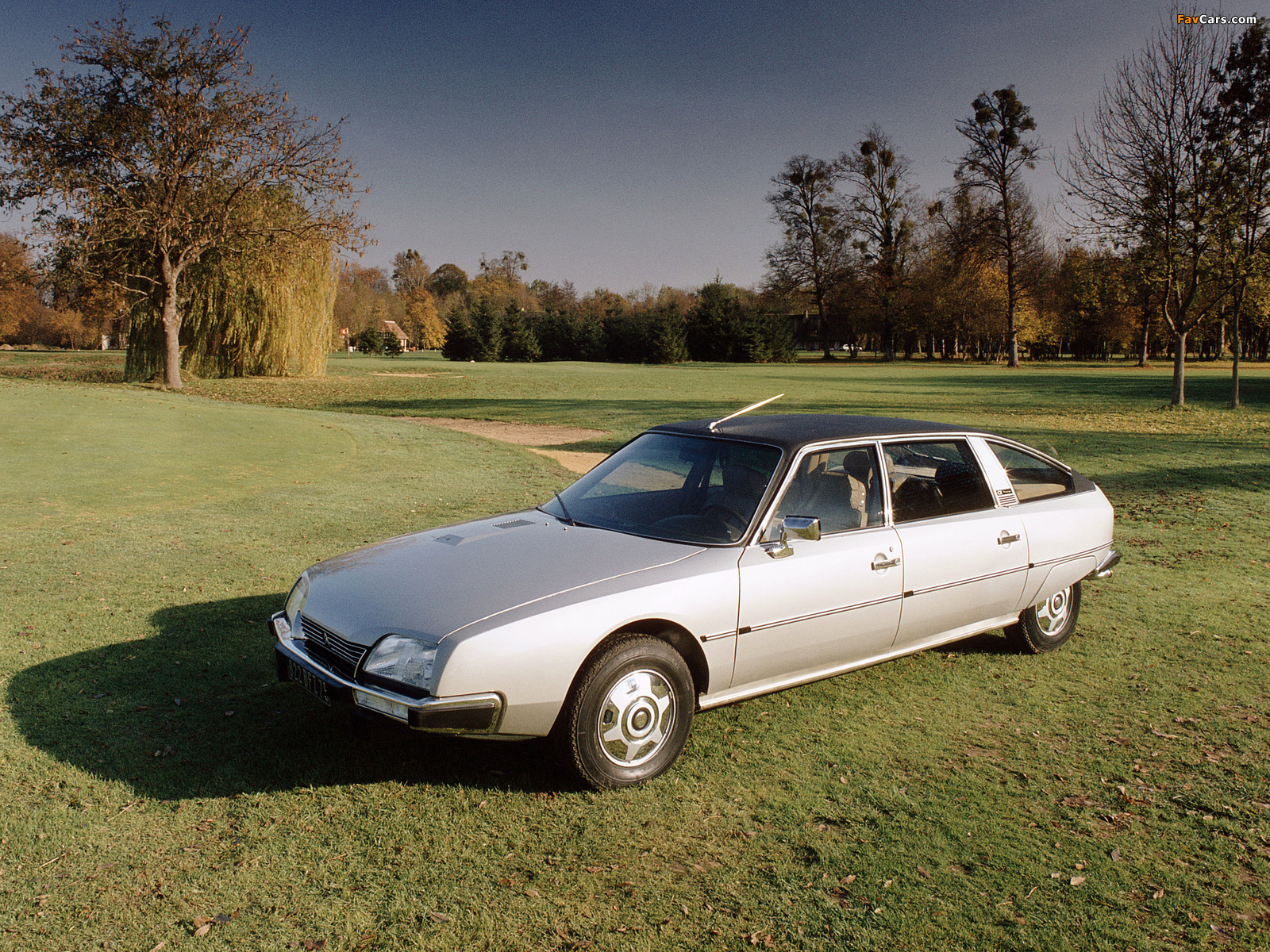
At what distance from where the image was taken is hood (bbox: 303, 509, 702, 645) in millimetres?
3656

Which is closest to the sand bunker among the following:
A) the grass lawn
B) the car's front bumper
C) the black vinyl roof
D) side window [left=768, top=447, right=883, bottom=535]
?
the grass lawn

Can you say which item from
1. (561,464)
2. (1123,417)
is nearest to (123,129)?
(561,464)

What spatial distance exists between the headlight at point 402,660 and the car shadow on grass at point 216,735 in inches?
7.6

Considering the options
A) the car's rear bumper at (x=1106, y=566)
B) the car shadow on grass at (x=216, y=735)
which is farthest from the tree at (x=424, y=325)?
the car's rear bumper at (x=1106, y=566)

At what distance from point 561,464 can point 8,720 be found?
11452mm

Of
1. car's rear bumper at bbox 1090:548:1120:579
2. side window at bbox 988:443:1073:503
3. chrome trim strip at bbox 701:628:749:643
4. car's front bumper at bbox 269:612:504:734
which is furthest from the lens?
car's rear bumper at bbox 1090:548:1120:579

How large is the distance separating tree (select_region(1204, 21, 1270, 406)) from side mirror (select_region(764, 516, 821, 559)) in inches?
1021

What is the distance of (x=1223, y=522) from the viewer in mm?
10391

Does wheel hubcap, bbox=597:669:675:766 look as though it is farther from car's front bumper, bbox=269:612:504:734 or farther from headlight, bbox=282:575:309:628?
headlight, bbox=282:575:309:628

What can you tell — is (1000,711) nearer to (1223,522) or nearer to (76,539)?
(1223,522)

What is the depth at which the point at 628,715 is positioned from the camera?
380 centimetres

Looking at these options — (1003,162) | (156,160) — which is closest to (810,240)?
(1003,162)

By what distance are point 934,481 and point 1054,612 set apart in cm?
143

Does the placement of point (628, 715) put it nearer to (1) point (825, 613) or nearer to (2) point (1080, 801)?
(1) point (825, 613)
